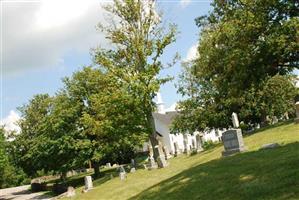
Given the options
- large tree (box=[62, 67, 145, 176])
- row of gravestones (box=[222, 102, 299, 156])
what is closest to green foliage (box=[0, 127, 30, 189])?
large tree (box=[62, 67, 145, 176])

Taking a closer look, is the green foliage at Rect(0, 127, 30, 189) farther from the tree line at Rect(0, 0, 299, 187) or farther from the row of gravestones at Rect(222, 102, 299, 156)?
the row of gravestones at Rect(222, 102, 299, 156)

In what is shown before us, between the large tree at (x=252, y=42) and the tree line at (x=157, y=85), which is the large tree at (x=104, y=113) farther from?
the large tree at (x=252, y=42)

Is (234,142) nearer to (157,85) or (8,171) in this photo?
(157,85)

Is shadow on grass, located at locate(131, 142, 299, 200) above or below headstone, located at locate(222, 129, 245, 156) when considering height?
below

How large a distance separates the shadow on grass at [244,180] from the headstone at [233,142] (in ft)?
10.2

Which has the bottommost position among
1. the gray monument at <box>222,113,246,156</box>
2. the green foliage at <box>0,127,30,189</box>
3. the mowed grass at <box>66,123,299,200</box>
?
the mowed grass at <box>66,123,299,200</box>

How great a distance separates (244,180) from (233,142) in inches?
348

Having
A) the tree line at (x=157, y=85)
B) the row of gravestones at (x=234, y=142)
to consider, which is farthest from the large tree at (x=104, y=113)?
the row of gravestones at (x=234, y=142)

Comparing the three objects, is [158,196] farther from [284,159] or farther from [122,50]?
[122,50]

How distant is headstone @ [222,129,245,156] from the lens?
75.7 ft

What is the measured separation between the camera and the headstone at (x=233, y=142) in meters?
23.1

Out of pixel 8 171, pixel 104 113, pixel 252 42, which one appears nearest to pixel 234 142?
pixel 252 42

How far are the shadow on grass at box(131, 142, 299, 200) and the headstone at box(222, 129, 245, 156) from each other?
312 centimetres

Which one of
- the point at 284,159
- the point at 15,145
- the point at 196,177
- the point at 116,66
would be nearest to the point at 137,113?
the point at 116,66
